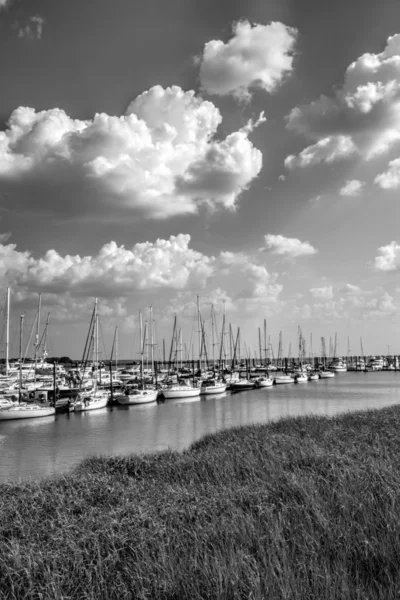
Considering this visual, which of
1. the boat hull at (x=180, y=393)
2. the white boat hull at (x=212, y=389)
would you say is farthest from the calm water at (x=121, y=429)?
the white boat hull at (x=212, y=389)

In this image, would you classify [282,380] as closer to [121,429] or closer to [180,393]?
[180,393]

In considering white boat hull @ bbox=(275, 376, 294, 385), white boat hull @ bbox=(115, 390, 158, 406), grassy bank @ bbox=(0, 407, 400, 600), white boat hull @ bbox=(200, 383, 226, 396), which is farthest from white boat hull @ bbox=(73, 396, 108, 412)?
white boat hull @ bbox=(275, 376, 294, 385)

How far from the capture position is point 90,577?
7.24m

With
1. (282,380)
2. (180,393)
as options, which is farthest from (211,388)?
(282,380)

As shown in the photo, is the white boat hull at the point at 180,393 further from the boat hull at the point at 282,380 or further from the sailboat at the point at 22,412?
the boat hull at the point at 282,380

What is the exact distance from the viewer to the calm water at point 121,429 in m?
33.4

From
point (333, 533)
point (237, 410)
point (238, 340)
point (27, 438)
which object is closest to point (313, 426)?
point (333, 533)

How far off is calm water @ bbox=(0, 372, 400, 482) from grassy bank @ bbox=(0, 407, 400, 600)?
17.6 metres

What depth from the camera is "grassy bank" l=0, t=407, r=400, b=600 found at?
6668mm

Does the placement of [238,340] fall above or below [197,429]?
above

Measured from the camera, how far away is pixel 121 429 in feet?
158

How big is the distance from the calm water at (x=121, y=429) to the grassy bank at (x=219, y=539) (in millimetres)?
17559

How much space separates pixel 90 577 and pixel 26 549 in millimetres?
2140

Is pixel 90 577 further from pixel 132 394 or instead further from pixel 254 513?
pixel 132 394
